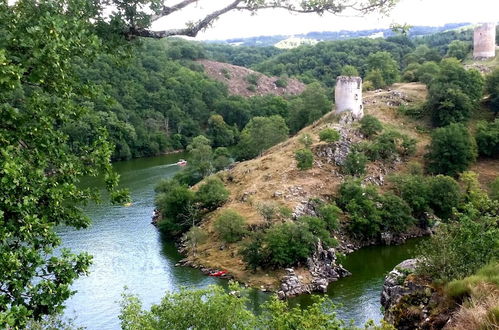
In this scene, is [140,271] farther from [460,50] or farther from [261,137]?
[460,50]

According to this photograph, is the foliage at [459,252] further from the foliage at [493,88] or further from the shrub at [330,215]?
the foliage at [493,88]

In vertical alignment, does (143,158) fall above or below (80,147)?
below

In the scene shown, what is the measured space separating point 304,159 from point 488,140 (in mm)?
16971

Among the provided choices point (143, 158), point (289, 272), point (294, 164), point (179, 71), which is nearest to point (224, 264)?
point (289, 272)

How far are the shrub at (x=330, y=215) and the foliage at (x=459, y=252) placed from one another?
2002 centimetres

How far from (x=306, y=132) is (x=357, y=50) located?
80.1 m

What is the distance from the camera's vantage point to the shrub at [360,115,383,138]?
47906 millimetres

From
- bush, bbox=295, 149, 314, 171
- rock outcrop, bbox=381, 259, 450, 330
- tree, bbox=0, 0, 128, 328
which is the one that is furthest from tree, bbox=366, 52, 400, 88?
tree, bbox=0, 0, 128, 328

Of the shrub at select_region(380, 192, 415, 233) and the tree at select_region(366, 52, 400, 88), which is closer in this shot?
the shrub at select_region(380, 192, 415, 233)

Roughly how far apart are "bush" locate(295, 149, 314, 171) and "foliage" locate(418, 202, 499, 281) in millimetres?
26309

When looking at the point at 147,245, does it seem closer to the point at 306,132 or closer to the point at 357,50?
the point at 306,132

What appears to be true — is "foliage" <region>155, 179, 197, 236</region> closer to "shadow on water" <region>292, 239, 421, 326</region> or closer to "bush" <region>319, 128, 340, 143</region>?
"bush" <region>319, 128, 340, 143</region>

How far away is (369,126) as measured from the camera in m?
47.8

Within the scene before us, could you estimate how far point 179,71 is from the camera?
10738 cm
